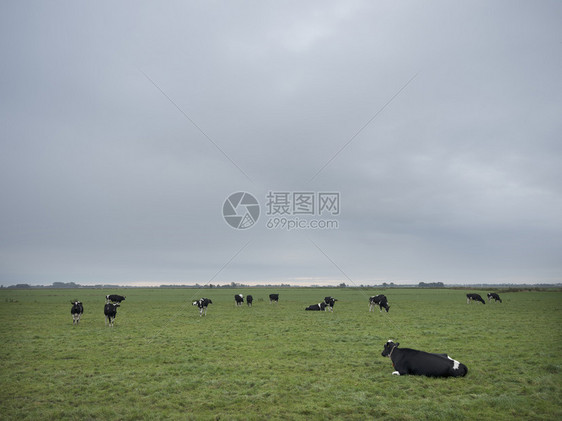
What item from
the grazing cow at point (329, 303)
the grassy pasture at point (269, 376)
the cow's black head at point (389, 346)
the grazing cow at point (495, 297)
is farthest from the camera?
the grazing cow at point (495, 297)

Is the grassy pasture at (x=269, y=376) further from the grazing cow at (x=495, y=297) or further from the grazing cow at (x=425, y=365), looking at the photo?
the grazing cow at (x=495, y=297)

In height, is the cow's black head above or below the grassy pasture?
above

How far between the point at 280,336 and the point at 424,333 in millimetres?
7748

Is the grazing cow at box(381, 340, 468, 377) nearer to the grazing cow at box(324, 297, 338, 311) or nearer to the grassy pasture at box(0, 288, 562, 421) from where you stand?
the grassy pasture at box(0, 288, 562, 421)

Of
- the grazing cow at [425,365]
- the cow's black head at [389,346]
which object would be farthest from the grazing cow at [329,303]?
the grazing cow at [425,365]

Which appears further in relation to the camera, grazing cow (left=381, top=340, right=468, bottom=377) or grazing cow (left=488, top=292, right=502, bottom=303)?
grazing cow (left=488, top=292, right=502, bottom=303)

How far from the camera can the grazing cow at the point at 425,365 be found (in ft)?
35.4

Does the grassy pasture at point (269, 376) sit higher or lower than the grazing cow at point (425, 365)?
lower

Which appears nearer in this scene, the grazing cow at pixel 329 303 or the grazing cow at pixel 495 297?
the grazing cow at pixel 329 303

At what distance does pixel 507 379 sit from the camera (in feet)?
34.9

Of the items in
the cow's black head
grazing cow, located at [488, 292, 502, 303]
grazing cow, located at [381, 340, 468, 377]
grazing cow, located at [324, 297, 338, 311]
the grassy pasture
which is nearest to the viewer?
the grassy pasture

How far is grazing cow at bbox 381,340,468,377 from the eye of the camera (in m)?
10.8

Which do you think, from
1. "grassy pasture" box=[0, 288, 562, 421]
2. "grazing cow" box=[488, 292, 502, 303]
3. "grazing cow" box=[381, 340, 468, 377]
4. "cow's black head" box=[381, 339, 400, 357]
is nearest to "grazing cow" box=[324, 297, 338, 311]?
"grassy pasture" box=[0, 288, 562, 421]

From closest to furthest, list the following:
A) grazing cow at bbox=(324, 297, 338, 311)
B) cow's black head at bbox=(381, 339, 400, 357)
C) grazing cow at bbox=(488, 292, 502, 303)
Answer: cow's black head at bbox=(381, 339, 400, 357), grazing cow at bbox=(324, 297, 338, 311), grazing cow at bbox=(488, 292, 502, 303)
